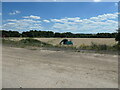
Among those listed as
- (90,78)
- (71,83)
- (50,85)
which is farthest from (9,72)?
(90,78)

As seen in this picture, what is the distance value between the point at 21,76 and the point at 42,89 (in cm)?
174

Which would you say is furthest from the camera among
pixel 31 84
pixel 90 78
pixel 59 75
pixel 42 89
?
pixel 59 75

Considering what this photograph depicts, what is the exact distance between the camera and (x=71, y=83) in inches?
246

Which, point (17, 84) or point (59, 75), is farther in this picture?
point (59, 75)

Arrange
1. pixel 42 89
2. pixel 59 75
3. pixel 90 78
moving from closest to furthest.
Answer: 1. pixel 42 89
2. pixel 90 78
3. pixel 59 75

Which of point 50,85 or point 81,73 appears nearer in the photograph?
point 50,85

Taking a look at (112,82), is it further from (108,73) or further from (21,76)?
(21,76)

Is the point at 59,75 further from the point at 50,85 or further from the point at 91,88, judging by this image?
the point at 91,88

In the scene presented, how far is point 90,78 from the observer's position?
6.87 metres

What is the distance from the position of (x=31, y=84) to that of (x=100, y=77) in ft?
9.08

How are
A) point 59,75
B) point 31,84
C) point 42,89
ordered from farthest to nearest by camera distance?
point 59,75 → point 31,84 → point 42,89

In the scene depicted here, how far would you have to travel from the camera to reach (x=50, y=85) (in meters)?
6.05

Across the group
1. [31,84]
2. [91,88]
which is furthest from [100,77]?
[31,84]

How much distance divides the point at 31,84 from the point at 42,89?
61 centimetres
